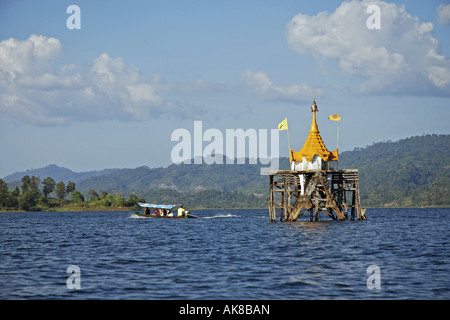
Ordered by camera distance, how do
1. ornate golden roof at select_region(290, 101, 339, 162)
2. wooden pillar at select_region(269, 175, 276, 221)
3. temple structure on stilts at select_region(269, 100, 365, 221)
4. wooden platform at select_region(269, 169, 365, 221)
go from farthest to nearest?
wooden pillar at select_region(269, 175, 276, 221) → ornate golden roof at select_region(290, 101, 339, 162) → temple structure on stilts at select_region(269, 100, 365, 221) → wooden platform at select_region(269, 169, 365, 221)

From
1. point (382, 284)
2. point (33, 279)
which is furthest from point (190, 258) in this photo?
point (382, 284)

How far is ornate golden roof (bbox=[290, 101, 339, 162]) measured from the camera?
69312mm

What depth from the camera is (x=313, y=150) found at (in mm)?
69500

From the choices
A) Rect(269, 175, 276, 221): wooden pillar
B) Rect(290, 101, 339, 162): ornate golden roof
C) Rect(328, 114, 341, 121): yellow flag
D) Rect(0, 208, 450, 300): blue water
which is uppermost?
Rect(328, 114, 341, 121): yellow flag

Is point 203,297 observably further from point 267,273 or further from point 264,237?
point 264,237

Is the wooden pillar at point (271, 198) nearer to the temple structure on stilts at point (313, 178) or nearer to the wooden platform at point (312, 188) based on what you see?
the wooden platform at point (312, 188)

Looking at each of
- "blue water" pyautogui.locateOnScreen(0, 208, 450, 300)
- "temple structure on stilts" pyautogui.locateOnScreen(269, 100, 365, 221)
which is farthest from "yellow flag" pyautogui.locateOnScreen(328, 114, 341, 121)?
"blue water" pyautogui.locateOnScreen(0, 208, 450, 300)

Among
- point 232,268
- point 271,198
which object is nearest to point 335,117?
point 271,198

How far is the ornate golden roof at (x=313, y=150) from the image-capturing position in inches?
2729

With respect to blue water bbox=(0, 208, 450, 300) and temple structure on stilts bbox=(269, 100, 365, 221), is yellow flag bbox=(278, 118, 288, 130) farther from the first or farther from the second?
blue water bbox=(0, 208, 450, 300)

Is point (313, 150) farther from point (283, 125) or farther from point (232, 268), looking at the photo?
point (232, 268)
